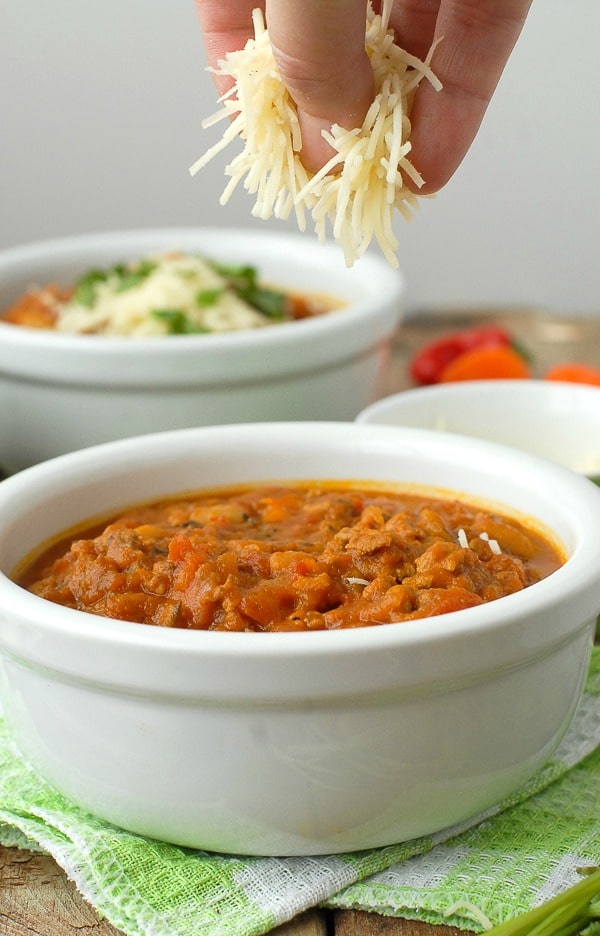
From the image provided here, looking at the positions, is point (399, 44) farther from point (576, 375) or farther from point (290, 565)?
point (576, 375)

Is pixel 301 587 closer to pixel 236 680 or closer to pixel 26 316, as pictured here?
pixel 236 680

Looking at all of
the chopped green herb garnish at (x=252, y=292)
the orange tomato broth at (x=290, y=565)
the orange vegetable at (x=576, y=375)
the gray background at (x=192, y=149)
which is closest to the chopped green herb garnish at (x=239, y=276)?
the chopped green herb garnish at (x=252, y=292)

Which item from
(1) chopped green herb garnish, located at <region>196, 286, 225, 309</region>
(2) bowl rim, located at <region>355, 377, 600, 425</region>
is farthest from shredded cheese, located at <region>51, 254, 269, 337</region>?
(2) bowl rim, located at <region>355, 377, 600, 425</region>

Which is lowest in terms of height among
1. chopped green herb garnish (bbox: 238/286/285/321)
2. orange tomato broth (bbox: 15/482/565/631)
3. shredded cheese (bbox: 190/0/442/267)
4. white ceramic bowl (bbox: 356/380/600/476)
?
chopped green herb garnish (bbox: 238/286/285/321)

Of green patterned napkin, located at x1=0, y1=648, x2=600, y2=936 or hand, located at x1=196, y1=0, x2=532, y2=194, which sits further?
green patterned napkin, located at x1=0, y1=648, x2=600, y2=936

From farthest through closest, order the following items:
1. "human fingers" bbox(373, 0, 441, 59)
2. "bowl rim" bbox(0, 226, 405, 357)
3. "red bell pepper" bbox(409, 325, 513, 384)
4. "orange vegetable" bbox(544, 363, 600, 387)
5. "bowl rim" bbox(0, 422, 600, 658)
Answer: "red bell pepper" bbox(409, 325, 513, 384), "orange vegetable" bbox(544, 363, 600, 387), "bowl rim" bbox(0, 226, 405, 357), "human fingers" bbox(373, 0, 441, 59), "bowl rim" bbox(0, 422, 600, 658)

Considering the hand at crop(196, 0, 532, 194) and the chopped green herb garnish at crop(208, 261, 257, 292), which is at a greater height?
the hand at crop(196, 0, 532, 194)

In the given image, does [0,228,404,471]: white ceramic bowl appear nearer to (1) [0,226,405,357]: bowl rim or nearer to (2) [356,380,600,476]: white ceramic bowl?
(1) [0,226,405,357]: bowl rim

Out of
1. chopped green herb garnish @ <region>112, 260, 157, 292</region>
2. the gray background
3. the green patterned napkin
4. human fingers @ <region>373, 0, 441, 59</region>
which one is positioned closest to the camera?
the green patterned napkin
